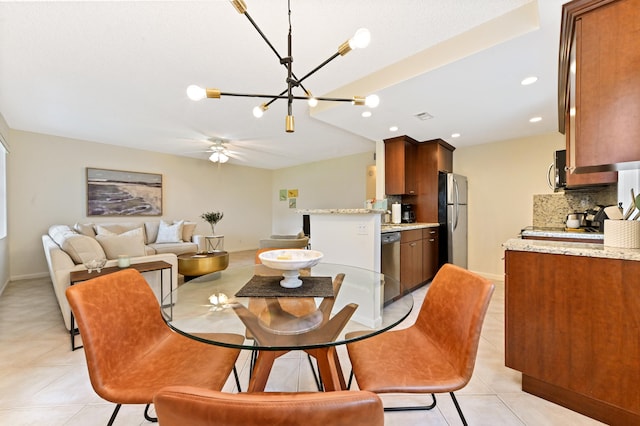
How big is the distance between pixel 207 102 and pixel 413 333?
3.05 metres

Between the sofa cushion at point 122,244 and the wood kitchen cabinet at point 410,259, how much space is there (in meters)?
2.99

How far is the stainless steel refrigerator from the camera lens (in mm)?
3816

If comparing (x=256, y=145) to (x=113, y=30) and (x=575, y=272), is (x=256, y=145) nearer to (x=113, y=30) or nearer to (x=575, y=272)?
(x=113, y=30)

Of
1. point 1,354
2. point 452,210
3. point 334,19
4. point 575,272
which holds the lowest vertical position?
point 1,354

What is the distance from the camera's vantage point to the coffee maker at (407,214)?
4.02m

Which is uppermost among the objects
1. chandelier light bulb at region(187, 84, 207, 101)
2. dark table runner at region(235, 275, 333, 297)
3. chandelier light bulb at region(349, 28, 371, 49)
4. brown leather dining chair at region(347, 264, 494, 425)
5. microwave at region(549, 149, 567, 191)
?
chandelier light bulb at region(349, 28, 371, 49)

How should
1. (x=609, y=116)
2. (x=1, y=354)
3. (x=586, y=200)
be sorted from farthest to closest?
1. (x=586, y=200)
2. (x=1, y=354)
3. (x=609, y=116)

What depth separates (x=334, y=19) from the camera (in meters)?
1.68

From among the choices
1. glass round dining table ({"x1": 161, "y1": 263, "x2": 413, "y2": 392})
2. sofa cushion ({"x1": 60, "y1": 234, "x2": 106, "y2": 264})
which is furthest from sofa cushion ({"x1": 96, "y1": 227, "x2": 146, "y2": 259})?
glass round dining table ({"x1": 161, "y1": 263, "x2": 413, "y2": 392})

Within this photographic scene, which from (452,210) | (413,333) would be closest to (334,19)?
(413,333)

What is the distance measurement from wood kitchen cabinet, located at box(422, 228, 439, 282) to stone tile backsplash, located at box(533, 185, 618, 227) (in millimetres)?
1385

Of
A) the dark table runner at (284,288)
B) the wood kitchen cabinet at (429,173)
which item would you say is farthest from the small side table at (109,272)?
the wood kitchen cabinet at (429,173)

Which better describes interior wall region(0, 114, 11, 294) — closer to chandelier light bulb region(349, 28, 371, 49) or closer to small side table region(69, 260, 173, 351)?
small side table region(69, 260, 173, 351)

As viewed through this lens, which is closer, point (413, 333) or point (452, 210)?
point (413, 333)
